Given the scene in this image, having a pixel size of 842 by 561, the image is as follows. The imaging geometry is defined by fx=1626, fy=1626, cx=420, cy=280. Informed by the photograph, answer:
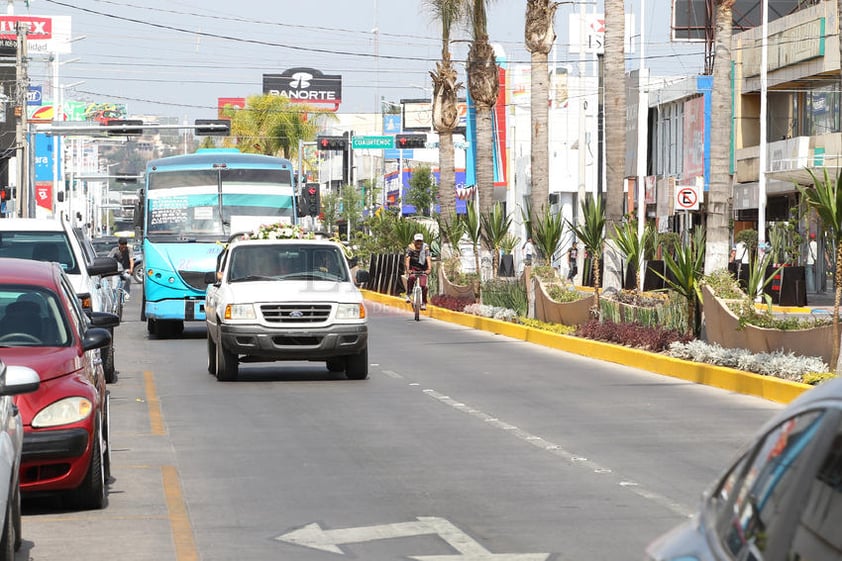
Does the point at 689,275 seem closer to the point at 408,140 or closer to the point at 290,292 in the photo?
the point at 290,292

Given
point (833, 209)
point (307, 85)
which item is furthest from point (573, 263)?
point (307, 85)

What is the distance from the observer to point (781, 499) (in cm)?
358

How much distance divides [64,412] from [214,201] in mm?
22259

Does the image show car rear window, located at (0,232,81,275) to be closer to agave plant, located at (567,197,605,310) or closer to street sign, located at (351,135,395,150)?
agave plant, located at (567,197,605,310)

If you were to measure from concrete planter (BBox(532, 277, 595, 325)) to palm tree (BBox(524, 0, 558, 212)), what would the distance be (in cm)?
401

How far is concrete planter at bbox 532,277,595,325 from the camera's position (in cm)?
2856

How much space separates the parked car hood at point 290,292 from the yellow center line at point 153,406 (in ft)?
5.19

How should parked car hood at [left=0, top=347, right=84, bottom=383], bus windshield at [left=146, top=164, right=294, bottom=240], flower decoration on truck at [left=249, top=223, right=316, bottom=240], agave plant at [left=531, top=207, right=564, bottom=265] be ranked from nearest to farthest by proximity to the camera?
1. parked car hood at [left=0, top=347, right=84, bottom=383]
2. flower decoration on truck at [left=249, top=223, right=316, bottom=240]
3. bus windshield at [left=146, top=164, right=294, bottom=240]
4. agave plant at [left=531, top=207, right=564, bottom=265]

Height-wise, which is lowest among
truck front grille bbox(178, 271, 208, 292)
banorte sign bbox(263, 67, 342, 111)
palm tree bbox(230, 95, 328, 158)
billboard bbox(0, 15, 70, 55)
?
truck front grille bbox(178, 271, 208, 292)

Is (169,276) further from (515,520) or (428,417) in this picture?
(515,520)

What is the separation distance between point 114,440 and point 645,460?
4.69 meters

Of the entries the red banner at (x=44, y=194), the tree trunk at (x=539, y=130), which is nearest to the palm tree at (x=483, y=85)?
the tree trunk at (x=539, y=130)

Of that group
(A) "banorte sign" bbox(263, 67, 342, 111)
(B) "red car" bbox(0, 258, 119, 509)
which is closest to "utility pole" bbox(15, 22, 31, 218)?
(B) "red car" bbox(0, 258, 119, 509)

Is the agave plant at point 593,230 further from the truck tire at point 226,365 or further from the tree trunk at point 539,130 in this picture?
the truck tire at point 226,365
